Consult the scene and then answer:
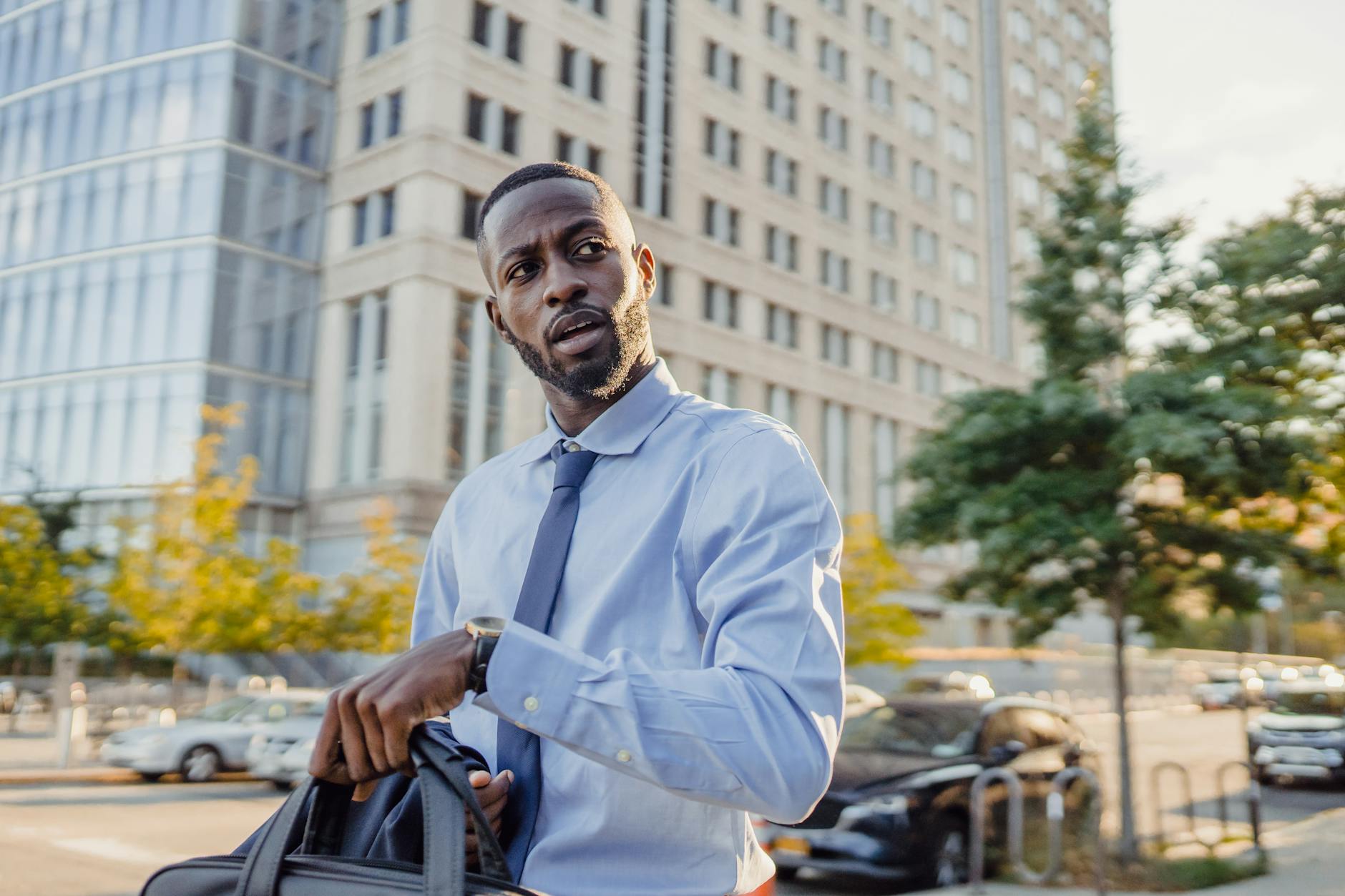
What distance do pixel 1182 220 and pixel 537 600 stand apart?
11.3 m

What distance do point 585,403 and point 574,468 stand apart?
0.12 m

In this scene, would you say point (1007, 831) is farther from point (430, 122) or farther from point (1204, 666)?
point (1204, 666)

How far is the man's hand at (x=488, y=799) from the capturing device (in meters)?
1.46

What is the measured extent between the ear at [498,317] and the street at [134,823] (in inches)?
315

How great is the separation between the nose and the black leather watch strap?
622 mm

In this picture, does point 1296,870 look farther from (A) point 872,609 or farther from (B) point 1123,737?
(A) point 872,609

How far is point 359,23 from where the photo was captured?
36000mm

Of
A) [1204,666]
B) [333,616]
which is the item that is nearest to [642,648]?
[333,616]

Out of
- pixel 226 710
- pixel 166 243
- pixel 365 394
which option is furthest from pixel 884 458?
pixel 226 710

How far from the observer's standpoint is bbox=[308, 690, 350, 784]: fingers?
1.27 metres

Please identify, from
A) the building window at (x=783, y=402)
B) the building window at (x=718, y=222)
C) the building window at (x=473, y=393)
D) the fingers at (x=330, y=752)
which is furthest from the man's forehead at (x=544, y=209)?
the building window at (x=783, y=402)

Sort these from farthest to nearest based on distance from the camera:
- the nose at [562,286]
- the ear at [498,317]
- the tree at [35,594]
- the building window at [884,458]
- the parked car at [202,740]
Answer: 1. the building window at [884,458]
2. the tree at [35,594]
3. the parked car at [202,740]
4. the ear at [498,317]
5. the nose at [562,286]

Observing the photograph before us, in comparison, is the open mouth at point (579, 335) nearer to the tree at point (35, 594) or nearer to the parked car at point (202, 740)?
the parked car at point (202, 740)

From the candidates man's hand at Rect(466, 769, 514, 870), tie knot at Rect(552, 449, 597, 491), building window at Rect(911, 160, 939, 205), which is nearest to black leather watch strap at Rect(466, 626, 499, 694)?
man's hand at Rect(466, 769, 514, 870)
